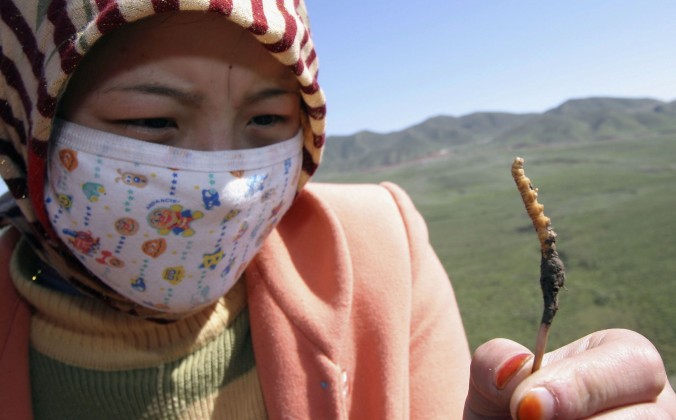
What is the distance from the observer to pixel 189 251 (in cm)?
88

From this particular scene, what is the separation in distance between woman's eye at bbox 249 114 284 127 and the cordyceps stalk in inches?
19.2

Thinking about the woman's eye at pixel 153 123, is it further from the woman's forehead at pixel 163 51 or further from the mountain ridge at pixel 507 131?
the mountain ridge at pixel 507 131

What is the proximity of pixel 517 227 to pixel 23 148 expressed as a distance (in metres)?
6.60

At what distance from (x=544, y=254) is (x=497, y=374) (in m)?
0.16

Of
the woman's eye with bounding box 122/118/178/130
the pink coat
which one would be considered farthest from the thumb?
the woman's eye with bounding box 122/118/178/130

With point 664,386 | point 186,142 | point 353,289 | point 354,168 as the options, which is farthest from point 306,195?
point 354,168

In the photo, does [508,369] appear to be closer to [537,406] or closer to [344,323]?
[537,406]

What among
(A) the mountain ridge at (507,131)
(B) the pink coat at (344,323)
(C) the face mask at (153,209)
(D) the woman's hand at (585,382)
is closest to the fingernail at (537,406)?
(D) the woman's hand at (585,382)

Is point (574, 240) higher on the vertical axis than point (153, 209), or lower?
lower

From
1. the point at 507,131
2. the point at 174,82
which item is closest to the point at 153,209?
the point at 174,82

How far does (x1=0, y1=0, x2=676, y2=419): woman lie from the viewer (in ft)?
2.58

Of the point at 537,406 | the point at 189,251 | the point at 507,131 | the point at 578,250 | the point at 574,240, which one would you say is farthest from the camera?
the point at 507,131

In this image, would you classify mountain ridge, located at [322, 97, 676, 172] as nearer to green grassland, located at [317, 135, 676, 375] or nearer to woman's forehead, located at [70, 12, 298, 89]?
green grassland, located at [317, 135, 676, 375]

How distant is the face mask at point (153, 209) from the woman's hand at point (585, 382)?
46cm
